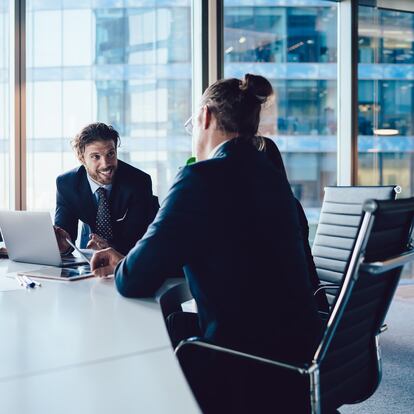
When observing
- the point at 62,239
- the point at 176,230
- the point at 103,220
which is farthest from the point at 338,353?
the point at 103,220

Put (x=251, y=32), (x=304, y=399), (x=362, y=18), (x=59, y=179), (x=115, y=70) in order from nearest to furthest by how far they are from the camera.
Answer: (x=304, y=399) → (x=59, y=179) → (x=115, y=70) → (x=251, y=32) → (x=362, y=18)

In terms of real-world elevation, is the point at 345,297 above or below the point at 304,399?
above

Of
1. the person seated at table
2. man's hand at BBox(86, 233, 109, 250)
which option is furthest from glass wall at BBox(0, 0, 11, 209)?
the person seated at table

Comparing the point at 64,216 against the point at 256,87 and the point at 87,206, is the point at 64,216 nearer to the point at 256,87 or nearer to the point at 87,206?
the point at 87,206

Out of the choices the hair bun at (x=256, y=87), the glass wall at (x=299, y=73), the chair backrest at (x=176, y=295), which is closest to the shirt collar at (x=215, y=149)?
the hair bun at (x=256, y=87)

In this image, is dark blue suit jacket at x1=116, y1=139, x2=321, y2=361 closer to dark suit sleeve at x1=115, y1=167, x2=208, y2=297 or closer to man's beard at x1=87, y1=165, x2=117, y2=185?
dark suit sleeve at x1=115, y1=167, x2=208, y2=297

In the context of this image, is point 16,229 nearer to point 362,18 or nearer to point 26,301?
point 26,301

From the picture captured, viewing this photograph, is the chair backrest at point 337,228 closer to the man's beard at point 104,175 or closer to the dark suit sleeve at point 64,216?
the man's beard at point 104,175

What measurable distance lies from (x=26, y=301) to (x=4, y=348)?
1.32 feet

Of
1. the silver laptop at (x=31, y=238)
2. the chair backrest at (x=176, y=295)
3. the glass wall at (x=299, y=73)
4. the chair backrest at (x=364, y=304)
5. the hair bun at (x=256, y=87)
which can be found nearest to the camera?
the chair backrest at (x=364, y=304)

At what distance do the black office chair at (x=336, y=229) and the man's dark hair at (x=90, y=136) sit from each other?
1.05 m

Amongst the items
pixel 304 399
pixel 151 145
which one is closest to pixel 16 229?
pixel 304 399

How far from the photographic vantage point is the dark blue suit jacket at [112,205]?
2.39 metres

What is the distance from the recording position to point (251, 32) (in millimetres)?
4527
